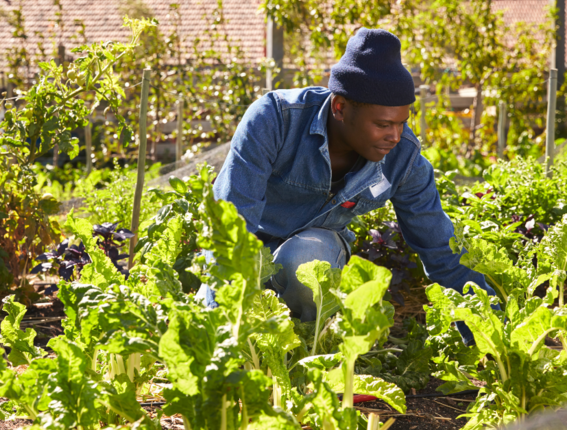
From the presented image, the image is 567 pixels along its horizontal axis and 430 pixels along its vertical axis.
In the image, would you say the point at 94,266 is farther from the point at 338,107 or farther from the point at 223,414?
the point at 338,107

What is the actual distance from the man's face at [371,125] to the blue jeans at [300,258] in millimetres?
410

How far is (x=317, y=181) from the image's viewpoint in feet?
7.43

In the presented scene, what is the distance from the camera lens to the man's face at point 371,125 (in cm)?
196

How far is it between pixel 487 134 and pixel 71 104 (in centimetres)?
560

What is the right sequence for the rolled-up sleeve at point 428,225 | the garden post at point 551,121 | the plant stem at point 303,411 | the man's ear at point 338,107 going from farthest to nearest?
the garden post at point 551,121, the rolled-up sleeve at point 428,225, the man's ear at point 338,107, the plant stem at point 303,411

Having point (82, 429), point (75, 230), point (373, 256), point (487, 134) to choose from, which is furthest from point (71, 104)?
point (487, 134)

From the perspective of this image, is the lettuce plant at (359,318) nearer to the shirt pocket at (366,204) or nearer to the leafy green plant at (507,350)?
the leafy green plant at (507,350)

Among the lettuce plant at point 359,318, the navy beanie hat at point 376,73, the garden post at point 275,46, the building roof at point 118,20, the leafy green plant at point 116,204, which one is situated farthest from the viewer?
the building roof at point 118,20

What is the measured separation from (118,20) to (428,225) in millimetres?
9258

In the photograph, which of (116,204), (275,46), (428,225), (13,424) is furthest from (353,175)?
(275,46)

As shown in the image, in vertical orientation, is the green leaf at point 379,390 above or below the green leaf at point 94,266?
below

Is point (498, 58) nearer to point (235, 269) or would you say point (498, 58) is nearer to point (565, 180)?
point (565, 180)

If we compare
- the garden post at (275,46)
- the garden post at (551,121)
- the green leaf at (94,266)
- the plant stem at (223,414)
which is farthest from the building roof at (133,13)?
the plant stem at (223,414)

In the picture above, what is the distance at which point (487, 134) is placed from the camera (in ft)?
23.3
